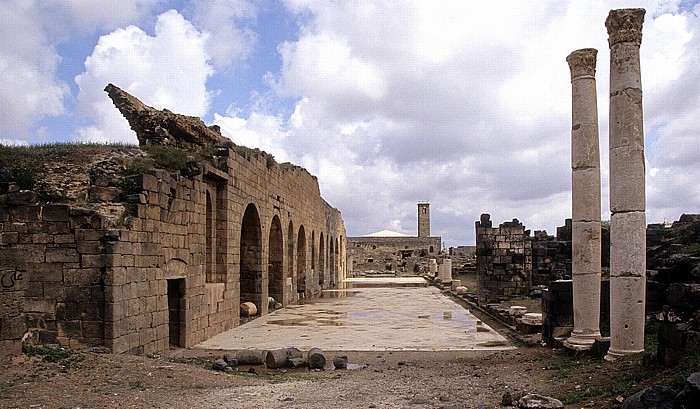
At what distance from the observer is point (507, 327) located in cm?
1482

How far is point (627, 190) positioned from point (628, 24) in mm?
2352

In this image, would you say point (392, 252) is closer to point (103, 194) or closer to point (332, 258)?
point (332, 258)

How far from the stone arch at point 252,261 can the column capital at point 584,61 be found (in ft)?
34.3

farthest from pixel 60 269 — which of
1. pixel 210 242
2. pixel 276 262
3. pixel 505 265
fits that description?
pixel 505 265

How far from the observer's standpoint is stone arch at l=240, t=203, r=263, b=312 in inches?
720

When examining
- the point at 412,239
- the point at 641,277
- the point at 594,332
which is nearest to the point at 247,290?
the point at 594,332

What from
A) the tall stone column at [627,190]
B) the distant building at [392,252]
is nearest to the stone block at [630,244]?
the tall stone column at [627,190]

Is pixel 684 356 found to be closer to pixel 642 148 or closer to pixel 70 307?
pixel 642 148

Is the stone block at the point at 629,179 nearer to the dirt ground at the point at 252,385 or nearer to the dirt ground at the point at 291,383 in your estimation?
the dirt ground at the point at 291,383

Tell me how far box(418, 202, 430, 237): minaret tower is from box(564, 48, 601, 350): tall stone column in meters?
58.1

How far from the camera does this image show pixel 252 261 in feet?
60.1

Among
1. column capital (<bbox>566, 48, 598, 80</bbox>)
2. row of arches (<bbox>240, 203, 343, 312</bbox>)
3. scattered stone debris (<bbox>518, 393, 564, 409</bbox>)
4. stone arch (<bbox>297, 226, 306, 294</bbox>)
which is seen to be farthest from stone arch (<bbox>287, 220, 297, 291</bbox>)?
scattered stone debris (<bbox>518, 393, 564, 409</bbox>)

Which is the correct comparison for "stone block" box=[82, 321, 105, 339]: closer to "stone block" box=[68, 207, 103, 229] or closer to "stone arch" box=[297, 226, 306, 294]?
"stone block" box=[68, 207, 103, 229]

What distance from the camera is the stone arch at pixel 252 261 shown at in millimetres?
18281
